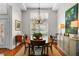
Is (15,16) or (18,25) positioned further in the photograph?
(15,16)

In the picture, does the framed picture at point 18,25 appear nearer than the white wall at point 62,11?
No

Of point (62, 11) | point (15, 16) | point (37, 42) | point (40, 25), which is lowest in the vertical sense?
point (37, 42)

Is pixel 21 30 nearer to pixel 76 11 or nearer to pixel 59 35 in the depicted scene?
pixel 59 35

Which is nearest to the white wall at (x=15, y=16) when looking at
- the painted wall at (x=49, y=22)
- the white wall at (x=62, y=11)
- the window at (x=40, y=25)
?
the painted wall at (x=49, y=22)

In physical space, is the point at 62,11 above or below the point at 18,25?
above

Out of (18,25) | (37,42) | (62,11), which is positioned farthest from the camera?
(18,25)

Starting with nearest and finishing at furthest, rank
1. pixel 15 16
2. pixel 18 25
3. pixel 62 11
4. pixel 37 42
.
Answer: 1. pixel 37 42
2. pixel 62 11
3. pixel 18 25
4. pixel 15 16

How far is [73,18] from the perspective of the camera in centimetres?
490

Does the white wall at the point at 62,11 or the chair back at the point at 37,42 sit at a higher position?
the white wall at the point at 62,11

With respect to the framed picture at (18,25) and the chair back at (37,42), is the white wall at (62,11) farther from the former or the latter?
the framed picture at (18,25)

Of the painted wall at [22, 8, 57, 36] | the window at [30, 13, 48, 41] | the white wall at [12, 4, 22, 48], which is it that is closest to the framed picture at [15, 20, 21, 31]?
the white wall at [12, 4, 22, 48]

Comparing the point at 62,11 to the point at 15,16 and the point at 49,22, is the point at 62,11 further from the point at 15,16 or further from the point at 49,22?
the point at 15,16

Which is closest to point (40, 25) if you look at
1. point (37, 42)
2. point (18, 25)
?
point (37, 42)

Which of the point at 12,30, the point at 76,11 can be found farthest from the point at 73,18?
the point at 12,30
